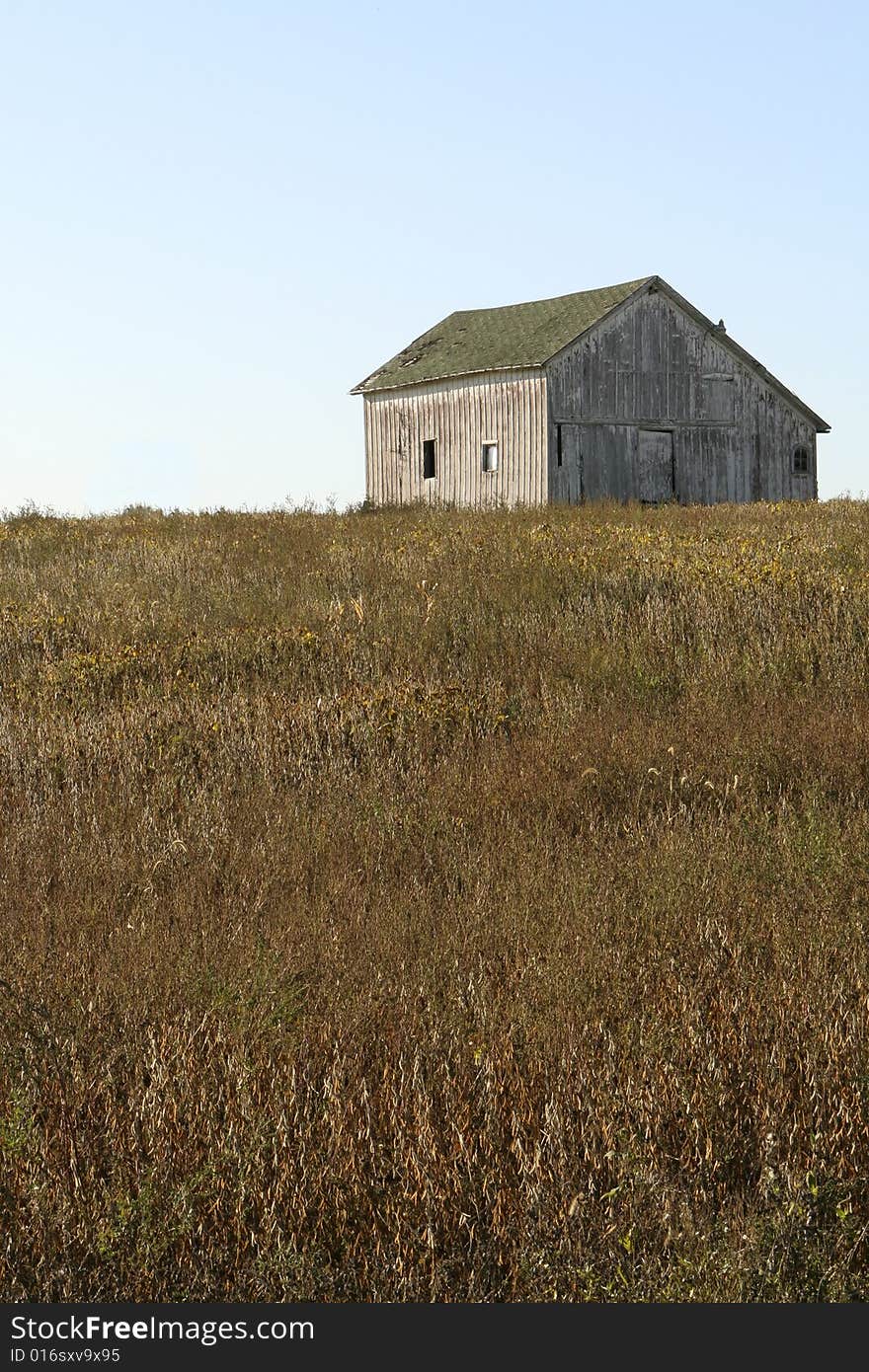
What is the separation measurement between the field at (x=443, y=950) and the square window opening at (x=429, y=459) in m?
19.4

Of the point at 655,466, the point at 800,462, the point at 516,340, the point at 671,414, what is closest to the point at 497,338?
the point at 516,340

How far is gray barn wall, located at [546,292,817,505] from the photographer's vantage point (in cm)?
2825

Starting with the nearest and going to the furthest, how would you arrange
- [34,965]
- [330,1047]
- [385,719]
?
[330,1047] → [34,965] → [385,719]

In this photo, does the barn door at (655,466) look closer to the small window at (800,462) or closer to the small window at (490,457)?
the small window at (490,457)

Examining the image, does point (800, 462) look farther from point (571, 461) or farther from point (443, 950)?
point (443, 950)

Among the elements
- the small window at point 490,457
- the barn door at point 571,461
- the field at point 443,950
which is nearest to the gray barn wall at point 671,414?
the barn door at point 571,461

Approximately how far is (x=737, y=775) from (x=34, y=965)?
13.4ft

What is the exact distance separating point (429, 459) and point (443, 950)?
27001mm

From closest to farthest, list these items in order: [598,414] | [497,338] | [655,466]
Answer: [598,414], [655,466], [497,338]

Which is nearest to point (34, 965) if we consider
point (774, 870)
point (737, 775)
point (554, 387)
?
point (774, 870)

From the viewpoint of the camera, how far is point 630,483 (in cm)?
2914

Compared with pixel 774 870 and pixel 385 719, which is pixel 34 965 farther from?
pixel 385 719

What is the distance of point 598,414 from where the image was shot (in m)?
28.5

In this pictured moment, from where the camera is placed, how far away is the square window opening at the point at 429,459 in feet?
102
